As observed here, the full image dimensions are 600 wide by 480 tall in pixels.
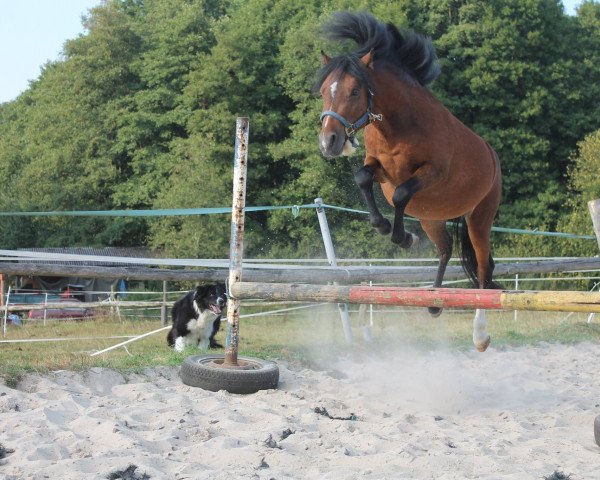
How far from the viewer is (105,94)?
37.2 metres

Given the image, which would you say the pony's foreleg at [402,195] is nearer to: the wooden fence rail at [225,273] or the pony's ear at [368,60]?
the pony's ear at [368,60]

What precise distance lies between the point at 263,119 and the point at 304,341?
74.7 ft

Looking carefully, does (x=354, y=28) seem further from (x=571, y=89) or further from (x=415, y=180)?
(x=571, y=89)

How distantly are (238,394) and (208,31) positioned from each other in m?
33.8

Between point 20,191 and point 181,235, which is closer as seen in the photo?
point 181,235

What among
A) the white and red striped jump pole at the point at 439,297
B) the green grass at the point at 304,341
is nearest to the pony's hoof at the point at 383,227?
the white and red striped jump pole at the point at 439,297

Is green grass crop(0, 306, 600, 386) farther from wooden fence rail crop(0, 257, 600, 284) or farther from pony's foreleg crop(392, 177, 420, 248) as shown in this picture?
pony's foreleg crop(392, 177, 420, 248)

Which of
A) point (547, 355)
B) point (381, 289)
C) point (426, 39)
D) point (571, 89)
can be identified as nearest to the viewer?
point (381, 289)

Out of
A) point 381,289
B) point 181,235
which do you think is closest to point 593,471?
point 381,289

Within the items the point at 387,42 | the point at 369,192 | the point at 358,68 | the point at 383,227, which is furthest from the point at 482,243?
the point at 358,68

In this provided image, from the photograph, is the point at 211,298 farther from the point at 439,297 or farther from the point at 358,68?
the point at 439,297

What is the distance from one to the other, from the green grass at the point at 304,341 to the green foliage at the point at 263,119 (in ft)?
27.6

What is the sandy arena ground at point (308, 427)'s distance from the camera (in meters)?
3.21

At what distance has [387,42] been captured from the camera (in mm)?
5012
